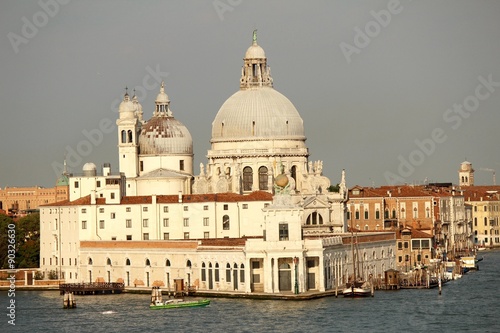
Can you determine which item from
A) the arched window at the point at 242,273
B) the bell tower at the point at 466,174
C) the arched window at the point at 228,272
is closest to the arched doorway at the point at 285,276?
the arched window at the point at 242,273

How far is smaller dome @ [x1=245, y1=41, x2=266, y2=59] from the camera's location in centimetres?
10069

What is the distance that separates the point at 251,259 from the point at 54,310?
935 centimetres

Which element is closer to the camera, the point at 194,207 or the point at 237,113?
the point at 194,207

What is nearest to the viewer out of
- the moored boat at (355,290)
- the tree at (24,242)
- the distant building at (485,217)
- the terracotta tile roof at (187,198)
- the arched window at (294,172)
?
the moored boat at (355,290)

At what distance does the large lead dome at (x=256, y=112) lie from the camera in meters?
98.9

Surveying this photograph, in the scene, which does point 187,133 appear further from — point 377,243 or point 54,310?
point 54,310

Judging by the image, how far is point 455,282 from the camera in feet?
302

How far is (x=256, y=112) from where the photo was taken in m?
99.1

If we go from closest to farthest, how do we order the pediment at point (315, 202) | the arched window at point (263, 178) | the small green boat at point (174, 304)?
the small green boat at point (174, 304), the pediment at point (315, 202), the arched window at point (263, 178)

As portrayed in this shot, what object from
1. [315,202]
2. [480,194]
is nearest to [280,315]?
[315,202]

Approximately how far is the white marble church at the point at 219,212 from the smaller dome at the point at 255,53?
85 millimetres

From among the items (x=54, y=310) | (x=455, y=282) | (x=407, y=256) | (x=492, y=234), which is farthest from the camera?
(x=492, y=234)

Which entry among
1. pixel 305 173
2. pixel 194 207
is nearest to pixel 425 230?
pixel 305 173

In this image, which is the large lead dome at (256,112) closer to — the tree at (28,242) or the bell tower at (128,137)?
the bell tower at (128,137)
